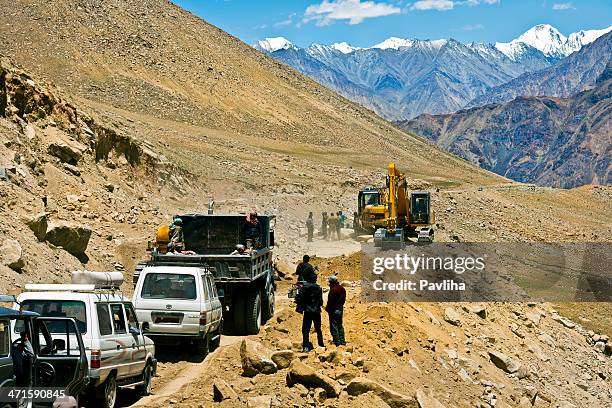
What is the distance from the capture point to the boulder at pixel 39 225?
21.2 meters

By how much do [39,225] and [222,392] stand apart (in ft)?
37.3

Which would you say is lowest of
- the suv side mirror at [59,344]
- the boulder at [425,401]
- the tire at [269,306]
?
the boulder at [425,401]

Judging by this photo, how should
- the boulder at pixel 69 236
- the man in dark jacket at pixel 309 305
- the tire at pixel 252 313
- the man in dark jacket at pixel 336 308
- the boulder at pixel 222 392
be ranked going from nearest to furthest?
the boulder at pixel 222 392
the man in dark jacket at pixel 309 305
the man in dark jacket at pixel 336 308
the tire at pixel 252 313
the boulder at pixel 69 236

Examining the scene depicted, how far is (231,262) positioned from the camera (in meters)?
17.0

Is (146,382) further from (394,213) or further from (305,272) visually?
(394,213)

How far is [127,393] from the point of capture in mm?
12477

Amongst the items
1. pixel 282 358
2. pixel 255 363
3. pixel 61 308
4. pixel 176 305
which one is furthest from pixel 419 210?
pixel 61 308

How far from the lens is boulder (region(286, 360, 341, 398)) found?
12008 millimetres

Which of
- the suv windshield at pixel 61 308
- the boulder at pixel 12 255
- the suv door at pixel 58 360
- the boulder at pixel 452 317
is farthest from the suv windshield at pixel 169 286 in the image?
the boulder at pixel 452 317

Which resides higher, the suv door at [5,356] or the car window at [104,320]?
the suv door at [5,356]

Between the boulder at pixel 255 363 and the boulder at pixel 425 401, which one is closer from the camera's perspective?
the boulder at pixel 425 401

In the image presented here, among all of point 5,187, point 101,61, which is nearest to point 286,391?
point 5,187

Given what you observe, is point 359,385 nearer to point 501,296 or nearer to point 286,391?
point 286,391

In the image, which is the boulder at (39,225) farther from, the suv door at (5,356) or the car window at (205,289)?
the suv door at (5,356)
